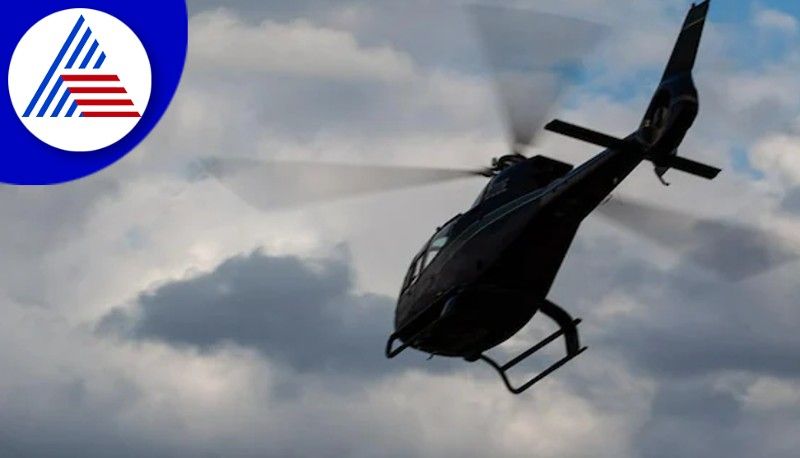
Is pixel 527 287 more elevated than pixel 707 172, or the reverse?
pixel 707 172

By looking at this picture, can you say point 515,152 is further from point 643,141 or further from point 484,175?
point 643,141

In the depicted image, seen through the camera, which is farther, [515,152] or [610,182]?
[515,152]

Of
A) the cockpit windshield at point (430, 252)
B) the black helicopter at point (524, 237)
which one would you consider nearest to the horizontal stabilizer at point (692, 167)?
the black helicopter at point (524, 237)

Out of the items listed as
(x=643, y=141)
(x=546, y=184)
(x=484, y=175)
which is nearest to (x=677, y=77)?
(x=643, y=141)

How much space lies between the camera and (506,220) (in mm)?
61562

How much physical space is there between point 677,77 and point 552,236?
6693 mm

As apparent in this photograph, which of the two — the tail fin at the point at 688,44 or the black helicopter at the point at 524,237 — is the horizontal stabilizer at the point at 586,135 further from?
the tail fin at the point at 688,44

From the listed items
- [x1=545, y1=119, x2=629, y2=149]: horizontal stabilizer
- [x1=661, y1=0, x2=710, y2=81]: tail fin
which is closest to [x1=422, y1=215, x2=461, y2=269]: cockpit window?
[x1=545, y1=119, x2=629, y2=149]: horizontal stabilizer

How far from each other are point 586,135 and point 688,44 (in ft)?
15.8

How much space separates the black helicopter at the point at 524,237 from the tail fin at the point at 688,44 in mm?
33

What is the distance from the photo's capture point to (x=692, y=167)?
62344 mm

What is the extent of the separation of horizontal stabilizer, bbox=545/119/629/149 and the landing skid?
302 inches

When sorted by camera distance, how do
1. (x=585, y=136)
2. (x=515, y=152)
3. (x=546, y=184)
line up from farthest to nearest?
(x=515, y=152) → (x=546, y=184) → (x=585, y=136)

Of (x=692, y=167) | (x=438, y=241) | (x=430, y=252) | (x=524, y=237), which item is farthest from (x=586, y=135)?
(x=430, y=252)
